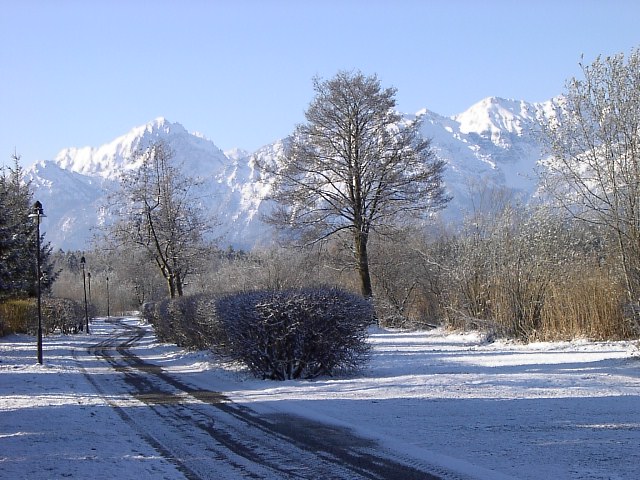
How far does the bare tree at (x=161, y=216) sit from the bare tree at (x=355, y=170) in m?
8.58

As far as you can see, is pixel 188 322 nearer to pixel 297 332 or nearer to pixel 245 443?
pixel 297 332

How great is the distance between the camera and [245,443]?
8703 millimetres

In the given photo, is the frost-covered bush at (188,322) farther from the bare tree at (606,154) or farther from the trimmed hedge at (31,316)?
the trimmed hedge at (31,316)

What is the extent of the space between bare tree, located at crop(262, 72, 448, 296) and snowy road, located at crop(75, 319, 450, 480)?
616 inches

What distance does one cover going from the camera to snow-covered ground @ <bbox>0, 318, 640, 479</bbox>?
7.33m

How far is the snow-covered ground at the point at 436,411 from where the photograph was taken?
7328 mm

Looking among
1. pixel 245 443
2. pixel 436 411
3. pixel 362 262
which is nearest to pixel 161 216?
pixel 362 262

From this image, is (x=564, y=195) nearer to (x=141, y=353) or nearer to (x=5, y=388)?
(x=5, y=388)

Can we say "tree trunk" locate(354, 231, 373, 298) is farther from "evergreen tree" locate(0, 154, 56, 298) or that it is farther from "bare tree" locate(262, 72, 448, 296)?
"evergreen tree" locate(0, 154, 56, 298)

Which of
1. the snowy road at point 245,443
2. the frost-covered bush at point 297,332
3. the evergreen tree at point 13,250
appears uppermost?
the evergreen tree at point 13,250

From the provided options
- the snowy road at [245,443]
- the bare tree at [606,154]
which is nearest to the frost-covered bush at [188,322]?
the snowy road at [245,443]

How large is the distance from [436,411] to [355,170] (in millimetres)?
18695

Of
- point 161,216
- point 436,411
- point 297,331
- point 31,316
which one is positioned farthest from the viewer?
point 31,316

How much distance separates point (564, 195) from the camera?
56.1 ft
